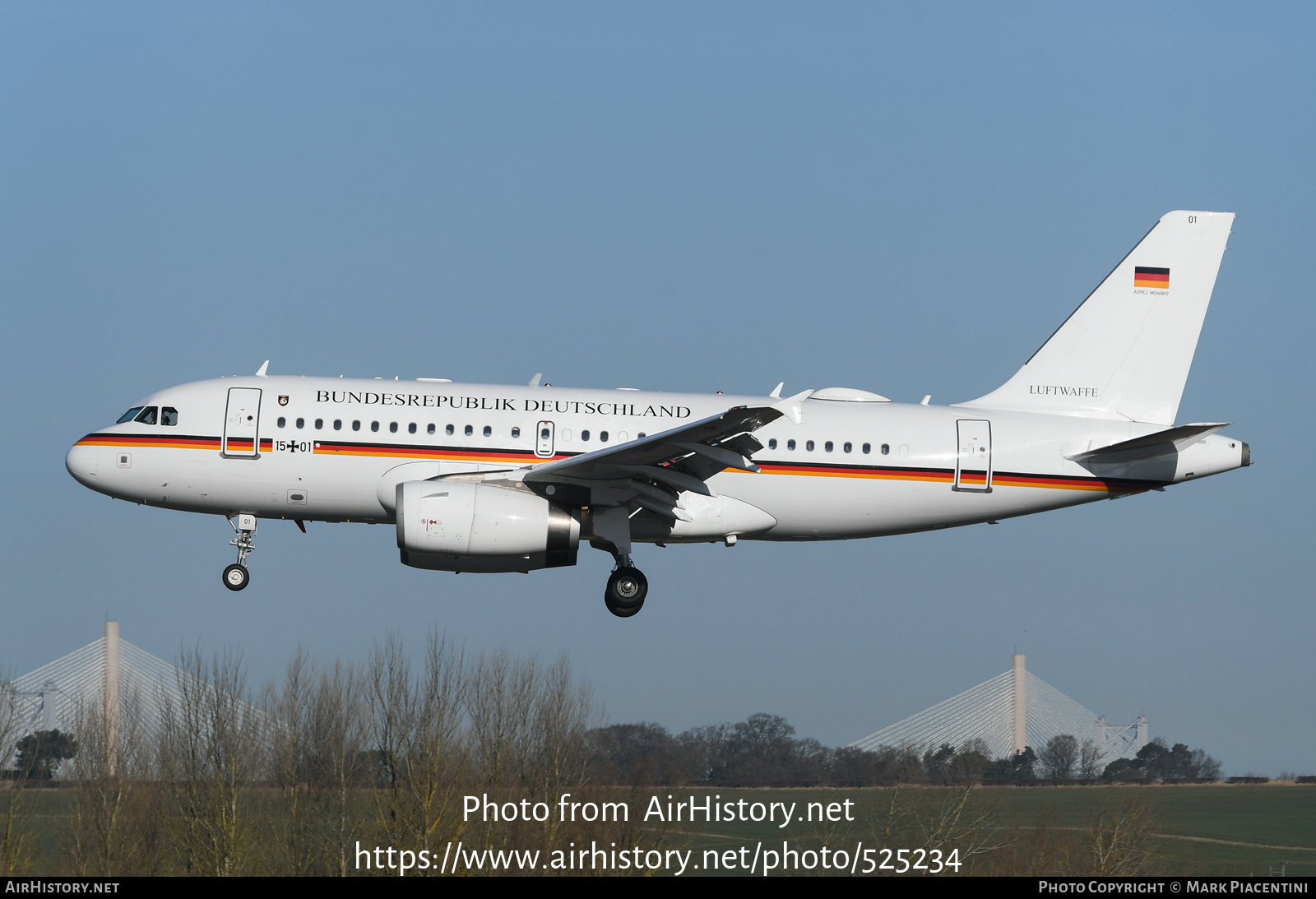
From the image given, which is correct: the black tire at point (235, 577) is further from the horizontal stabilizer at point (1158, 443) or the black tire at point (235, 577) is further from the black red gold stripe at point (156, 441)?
the horizontal stabilizer at point (1158, 443)

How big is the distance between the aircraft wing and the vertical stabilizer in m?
7.36

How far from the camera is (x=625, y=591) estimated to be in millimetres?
28125

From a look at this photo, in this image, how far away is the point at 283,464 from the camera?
90.5ft

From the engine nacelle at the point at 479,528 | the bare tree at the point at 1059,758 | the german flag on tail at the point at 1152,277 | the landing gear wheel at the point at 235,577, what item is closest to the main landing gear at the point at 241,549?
the landing gear wheel at the point at 235,577

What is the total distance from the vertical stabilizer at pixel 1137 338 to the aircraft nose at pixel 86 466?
741 inches

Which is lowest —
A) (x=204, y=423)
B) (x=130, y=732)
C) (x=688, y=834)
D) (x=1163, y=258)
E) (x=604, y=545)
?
(x=688, y=834)

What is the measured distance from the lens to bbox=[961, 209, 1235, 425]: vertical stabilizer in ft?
103

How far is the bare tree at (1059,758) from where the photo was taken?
71375 mm

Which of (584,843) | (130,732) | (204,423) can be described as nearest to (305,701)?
(130,732)

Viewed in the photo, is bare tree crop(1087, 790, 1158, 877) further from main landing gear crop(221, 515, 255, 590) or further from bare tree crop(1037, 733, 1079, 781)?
main landing gear crop(221, 515, 255, 590)

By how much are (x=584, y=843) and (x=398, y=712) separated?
313 inches

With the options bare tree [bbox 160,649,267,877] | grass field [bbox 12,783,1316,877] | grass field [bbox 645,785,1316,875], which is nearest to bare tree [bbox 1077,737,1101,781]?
grass field [bbox 645,785,1316,875]

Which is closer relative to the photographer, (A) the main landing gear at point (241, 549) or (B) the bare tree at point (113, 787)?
(A) the main landing gear at point (241, 549)

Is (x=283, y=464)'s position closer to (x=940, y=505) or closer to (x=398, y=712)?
(x=940, y=505)
